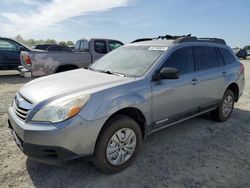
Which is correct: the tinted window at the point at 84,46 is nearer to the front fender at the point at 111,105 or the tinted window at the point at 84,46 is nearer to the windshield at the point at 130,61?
the windshield at the point at 130,61

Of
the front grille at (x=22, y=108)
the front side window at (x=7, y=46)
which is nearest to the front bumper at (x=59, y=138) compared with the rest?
the front grille at (x=22, y=108)

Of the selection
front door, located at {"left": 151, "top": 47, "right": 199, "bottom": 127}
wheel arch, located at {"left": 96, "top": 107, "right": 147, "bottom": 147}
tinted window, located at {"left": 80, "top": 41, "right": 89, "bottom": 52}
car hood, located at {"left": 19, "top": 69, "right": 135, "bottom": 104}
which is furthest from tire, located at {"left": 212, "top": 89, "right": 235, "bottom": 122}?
tinted window, located at {"left": 80, "top": 41, "right": 89, "bottom": 52}

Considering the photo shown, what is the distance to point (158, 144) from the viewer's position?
179 inches

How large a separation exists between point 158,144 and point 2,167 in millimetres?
2440

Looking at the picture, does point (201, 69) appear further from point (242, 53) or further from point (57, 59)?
point (242, 53)

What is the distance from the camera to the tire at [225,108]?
5.65m

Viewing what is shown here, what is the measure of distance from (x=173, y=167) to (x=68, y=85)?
6.16 ft

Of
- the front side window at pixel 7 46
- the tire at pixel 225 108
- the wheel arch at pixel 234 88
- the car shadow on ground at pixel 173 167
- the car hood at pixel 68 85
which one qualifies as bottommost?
the car shadow on ground at pixel 173 167

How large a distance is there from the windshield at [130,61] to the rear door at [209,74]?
3.53ft

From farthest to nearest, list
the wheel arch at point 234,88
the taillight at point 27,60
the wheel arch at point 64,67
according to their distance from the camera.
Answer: the wheel arch at point 64,67 < the taillight at point 27,60 < the wheel arch at point 234,88

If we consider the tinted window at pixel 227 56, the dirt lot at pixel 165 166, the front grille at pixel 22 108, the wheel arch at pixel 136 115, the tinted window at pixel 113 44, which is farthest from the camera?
the tinted window at pixel 113 44

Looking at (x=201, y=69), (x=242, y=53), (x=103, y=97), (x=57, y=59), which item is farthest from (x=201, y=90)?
(x=242, y=53)

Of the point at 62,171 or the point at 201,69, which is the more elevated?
the point at 201,69

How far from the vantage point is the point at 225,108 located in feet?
19.0
